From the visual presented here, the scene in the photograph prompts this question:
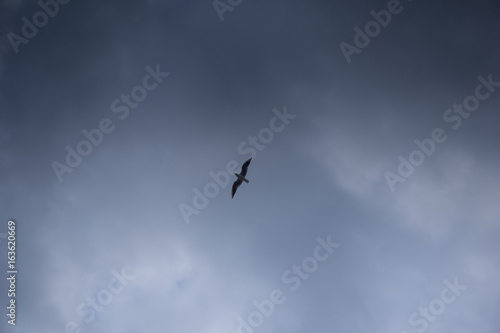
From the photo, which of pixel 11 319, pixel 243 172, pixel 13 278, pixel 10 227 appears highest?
pixel 10 227

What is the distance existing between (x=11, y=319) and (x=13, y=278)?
7.07 metres

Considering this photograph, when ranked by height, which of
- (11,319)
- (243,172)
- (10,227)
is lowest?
(243,172)

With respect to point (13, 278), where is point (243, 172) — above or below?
below

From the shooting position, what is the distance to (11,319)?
61.2m

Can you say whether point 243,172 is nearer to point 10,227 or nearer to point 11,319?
point 10,227

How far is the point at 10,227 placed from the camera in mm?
62062

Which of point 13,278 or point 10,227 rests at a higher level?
point 10,227

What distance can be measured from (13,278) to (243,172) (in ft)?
134

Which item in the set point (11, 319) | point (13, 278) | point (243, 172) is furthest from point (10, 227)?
point (243, 172)

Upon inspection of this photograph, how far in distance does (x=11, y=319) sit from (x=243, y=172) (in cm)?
4488

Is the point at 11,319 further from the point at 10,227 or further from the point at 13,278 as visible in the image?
the point at 10,227

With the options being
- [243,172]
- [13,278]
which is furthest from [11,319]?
[243,172]

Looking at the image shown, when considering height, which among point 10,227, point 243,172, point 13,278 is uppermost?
point 10,227

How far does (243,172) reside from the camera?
200 feet
